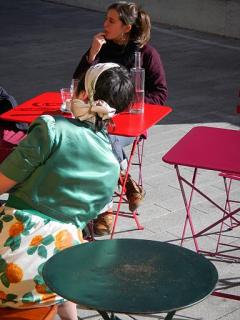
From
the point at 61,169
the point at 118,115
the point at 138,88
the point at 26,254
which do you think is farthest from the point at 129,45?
the point at 26,254

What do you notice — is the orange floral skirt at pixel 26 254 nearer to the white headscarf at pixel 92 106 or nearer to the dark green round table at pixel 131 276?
the dark green round table at pixel 131 276

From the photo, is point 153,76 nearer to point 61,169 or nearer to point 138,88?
point 138,88

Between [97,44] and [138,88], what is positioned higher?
[97,44]

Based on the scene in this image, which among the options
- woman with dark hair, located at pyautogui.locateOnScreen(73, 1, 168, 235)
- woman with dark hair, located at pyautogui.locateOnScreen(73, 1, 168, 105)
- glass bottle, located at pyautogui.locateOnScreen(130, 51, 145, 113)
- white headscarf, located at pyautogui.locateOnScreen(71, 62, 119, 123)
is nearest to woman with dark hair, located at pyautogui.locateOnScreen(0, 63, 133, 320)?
white headscarf, located at pyautogui.locateOnScreen(71, 62, 119, 123)

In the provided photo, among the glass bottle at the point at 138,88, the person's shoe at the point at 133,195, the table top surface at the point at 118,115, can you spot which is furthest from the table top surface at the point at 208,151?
the person's shoe at the point at 133,195

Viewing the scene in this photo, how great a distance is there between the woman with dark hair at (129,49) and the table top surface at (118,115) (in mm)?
452

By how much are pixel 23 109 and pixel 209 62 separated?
6039 millimetres

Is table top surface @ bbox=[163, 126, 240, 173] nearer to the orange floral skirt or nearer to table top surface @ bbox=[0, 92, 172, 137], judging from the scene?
table top surface @ bbox=[0, 92, 172, 137]

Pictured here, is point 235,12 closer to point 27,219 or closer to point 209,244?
point 209,244

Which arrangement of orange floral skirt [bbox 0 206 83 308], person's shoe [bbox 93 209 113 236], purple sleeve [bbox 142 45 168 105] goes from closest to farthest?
orange floral skirt [bbox 0 206 83 308] < person's shoe [bbox 93 209 113 236] < purple sleeve [bbox 142 45 168 105]

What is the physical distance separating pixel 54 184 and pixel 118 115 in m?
1.57

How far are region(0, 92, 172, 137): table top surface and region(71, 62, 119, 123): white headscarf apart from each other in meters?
0.95

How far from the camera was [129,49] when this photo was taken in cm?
521

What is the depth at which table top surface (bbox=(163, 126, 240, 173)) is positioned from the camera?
367 centimetres
